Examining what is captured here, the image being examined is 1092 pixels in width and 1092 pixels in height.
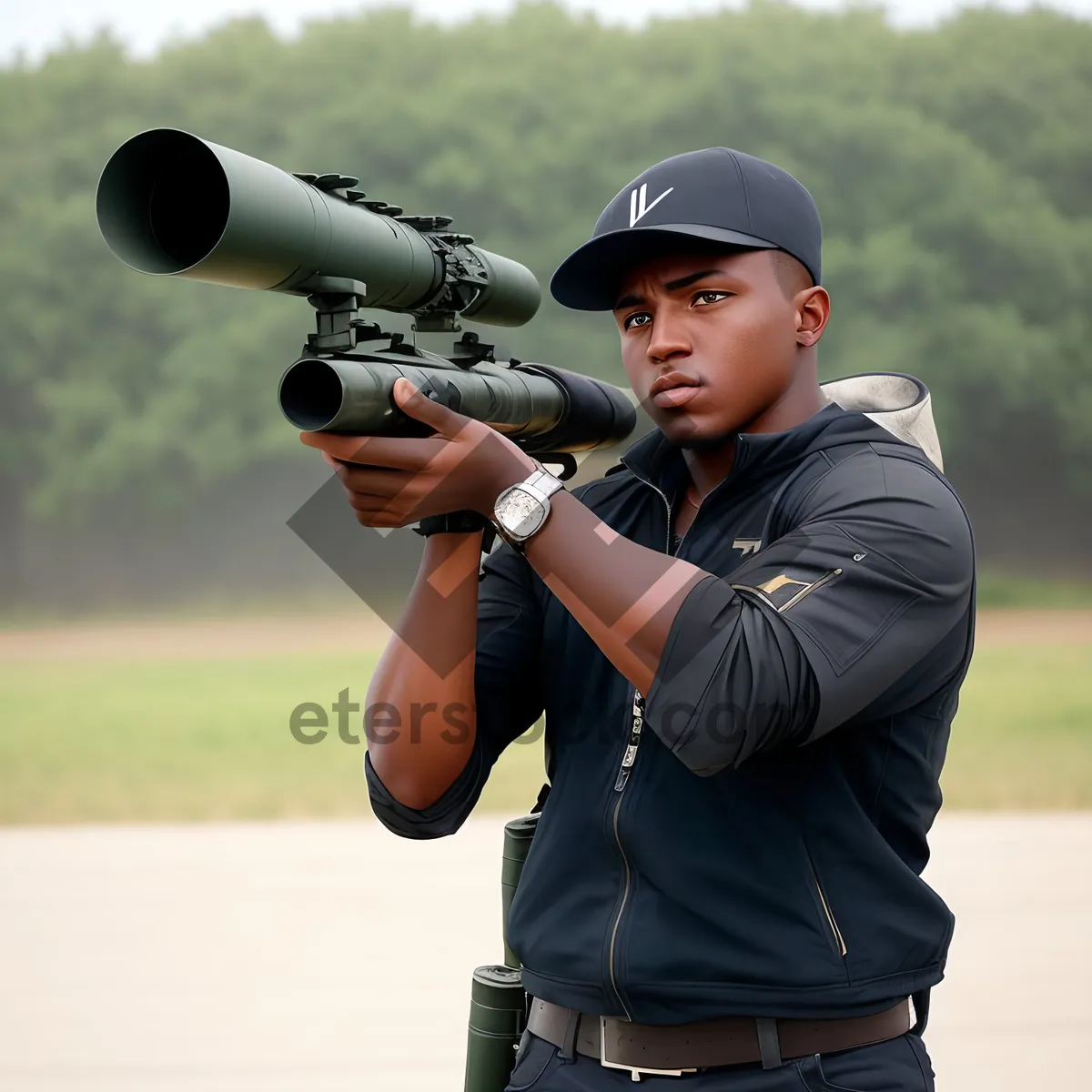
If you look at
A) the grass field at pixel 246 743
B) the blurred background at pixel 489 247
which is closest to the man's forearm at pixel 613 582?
the grass field at pixel 246 743

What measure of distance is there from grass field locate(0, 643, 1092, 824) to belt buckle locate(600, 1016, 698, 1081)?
7.33 metres

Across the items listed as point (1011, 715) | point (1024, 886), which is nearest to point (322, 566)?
point (1011, 715)

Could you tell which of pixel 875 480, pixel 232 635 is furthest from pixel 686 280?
pixel 232 635

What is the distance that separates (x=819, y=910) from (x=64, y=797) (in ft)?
28.9

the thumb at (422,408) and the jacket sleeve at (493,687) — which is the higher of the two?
the thumb at (422,408)

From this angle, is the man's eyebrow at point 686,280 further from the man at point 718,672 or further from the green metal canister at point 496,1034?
the green metal canister at point 496,1034

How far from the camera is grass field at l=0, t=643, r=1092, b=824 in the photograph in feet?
29.9

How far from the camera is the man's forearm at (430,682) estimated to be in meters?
1.63

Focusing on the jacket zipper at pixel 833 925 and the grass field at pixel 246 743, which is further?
the grass field at pixel 246 743

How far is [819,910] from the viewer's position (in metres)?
1.39

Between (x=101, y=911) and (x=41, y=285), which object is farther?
(x=41, y=285)

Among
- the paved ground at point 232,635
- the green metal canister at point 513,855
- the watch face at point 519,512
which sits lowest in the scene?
the green metal canister at point 513,855

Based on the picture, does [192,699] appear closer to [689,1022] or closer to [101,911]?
[101,911]

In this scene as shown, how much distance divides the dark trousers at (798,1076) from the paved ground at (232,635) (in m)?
9.39
